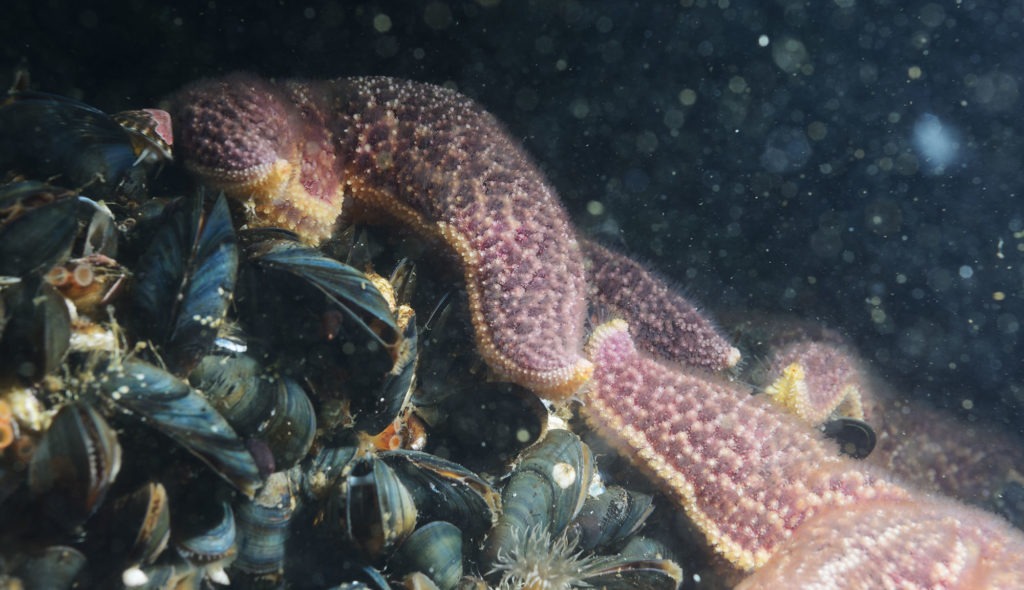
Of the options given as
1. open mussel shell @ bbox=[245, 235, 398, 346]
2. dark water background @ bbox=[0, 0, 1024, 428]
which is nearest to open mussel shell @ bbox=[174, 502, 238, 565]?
open mussel shell @ bbox=[245, 235, 398, 346]

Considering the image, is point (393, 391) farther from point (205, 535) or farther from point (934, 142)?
point (934, 142)

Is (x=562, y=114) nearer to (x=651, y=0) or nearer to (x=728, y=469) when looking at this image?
(x=651, y=0)

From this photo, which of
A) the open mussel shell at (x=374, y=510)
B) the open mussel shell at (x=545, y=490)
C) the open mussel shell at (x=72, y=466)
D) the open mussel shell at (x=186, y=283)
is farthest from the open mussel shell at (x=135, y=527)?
the open mussel shell at (x=545, y=490)

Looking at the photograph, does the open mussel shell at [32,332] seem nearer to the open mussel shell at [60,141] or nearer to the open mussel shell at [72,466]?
the open mussel shell at [72,466]

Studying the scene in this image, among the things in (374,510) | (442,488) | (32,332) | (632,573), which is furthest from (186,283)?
(632,573)

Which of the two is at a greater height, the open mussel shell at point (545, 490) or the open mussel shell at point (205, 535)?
the open mussel shell at point (205, 535)

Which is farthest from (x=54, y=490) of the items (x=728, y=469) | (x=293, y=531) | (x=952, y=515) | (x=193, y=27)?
(x=952, y=515)
